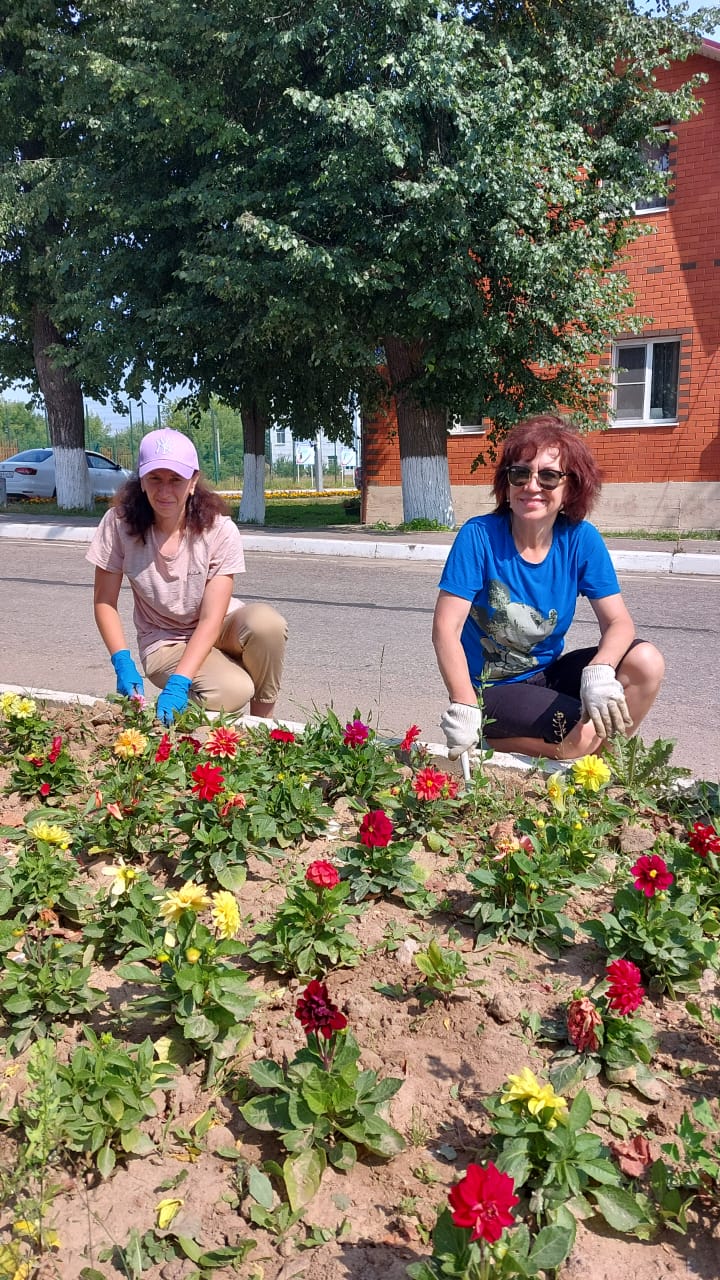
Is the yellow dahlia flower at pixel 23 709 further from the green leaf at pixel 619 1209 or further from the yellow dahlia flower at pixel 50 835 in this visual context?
the green leaf at pixel 619 1209

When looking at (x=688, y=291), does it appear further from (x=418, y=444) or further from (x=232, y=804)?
(x=232, y=804)

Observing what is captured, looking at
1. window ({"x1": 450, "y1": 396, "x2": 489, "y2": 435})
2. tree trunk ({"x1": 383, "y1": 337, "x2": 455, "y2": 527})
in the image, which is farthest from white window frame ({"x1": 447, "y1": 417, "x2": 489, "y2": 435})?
tree trunk ({"x1": 383, "y1": 337, "x2": 455, "y2": 527})

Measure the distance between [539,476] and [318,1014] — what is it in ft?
6.89

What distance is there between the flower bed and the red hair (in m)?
0.96

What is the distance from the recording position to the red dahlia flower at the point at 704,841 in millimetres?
2258

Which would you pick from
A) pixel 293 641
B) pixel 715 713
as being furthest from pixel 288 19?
pixel 715 713

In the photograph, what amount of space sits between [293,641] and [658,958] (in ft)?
17.3

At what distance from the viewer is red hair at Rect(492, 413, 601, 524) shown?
10.9 ft

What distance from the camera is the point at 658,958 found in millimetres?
2070

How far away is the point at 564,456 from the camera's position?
10.9 ft

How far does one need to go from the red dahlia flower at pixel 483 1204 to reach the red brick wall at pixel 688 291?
17.3 meters

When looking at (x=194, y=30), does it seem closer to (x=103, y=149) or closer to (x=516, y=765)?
(x=103, y=149)

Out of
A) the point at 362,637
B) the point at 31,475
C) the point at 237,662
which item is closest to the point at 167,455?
the point at 237,662

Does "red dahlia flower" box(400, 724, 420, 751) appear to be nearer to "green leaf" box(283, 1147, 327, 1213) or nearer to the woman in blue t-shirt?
the woman in blue t-shirt
